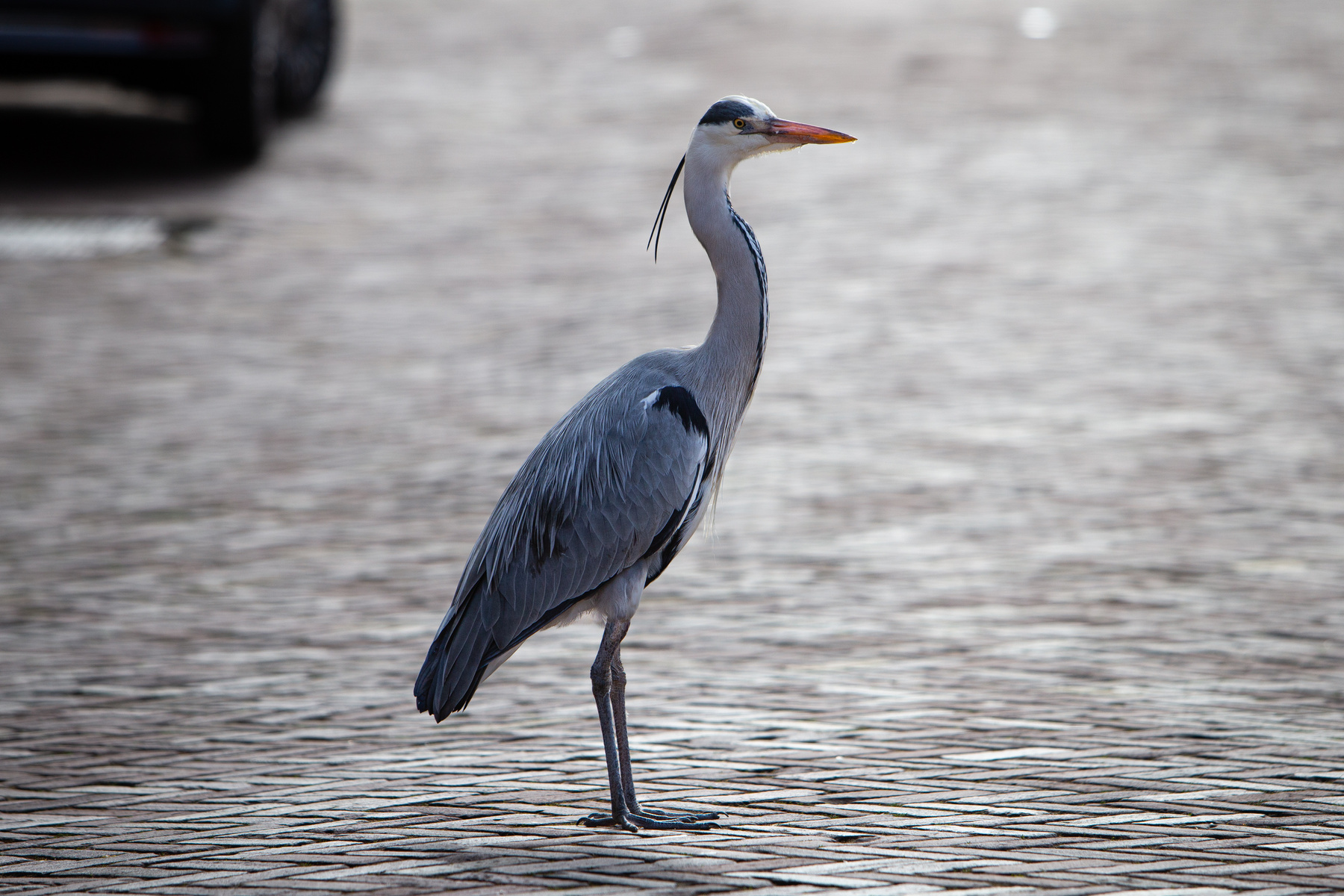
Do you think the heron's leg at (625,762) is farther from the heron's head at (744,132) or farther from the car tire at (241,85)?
the car tire at (241,85)

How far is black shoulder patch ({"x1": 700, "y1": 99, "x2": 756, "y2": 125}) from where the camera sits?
15.0 ft

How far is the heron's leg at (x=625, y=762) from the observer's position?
14.5 feet

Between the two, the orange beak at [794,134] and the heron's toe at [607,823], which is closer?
the heron's toe at [607,823]

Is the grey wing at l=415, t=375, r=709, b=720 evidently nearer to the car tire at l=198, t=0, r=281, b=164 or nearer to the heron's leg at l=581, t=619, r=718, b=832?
the heron's leg at l=581, t=619, r=718, b=832

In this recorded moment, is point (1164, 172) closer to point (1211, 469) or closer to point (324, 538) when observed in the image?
point (1211, 469)

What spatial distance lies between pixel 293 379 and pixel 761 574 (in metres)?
3.84

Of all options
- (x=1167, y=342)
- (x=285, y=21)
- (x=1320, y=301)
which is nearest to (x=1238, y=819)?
(x=1167, y=342)

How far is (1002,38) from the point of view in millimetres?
17234

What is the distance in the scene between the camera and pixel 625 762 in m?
4.43

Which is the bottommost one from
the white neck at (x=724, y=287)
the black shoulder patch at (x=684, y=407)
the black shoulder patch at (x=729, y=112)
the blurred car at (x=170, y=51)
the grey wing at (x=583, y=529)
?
the grey wing at (x=583, y=529)

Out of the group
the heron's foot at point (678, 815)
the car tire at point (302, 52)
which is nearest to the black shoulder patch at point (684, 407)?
the heron's foot at point (678, 815)

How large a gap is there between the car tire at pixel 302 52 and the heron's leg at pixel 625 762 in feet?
37.4

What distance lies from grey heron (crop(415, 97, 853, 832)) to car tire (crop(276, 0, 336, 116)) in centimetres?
1098

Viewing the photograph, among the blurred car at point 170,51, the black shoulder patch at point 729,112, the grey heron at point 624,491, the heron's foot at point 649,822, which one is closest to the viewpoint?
the heron's foot at point 649,822
